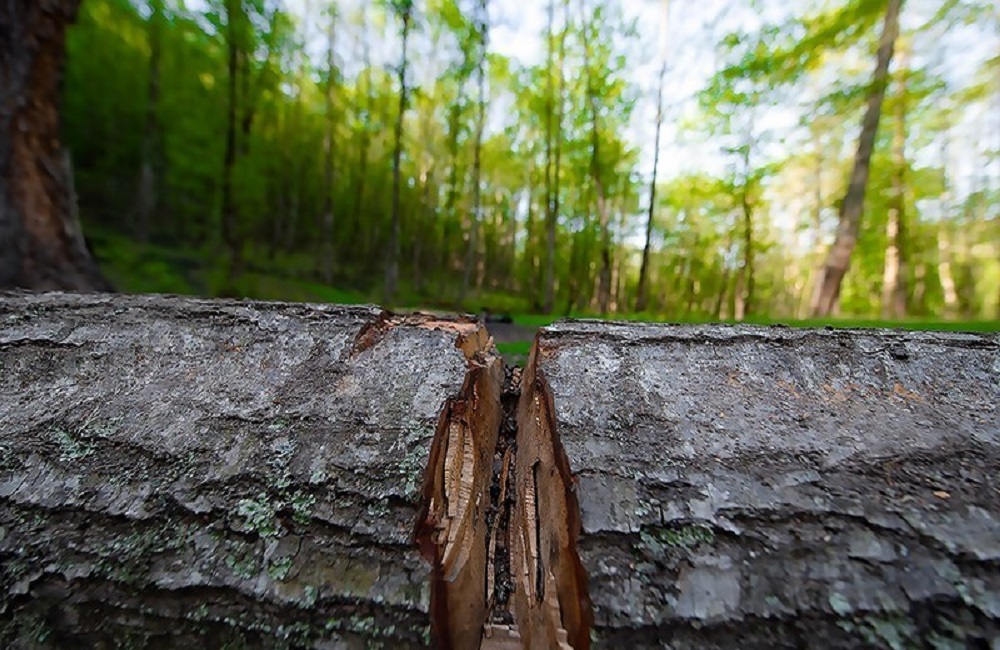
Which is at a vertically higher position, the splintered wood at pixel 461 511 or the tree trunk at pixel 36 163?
the tree trunk at pixel 36 163

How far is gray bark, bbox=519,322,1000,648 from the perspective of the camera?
2.55 feet

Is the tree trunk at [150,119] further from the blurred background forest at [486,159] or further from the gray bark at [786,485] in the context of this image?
the gray bark at [786,485]

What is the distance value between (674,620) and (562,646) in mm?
250

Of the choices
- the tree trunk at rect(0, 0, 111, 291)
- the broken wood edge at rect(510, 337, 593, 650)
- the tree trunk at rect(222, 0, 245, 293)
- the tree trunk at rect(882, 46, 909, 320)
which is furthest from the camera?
the tree trunk at rect(882, 46, 909, 320)

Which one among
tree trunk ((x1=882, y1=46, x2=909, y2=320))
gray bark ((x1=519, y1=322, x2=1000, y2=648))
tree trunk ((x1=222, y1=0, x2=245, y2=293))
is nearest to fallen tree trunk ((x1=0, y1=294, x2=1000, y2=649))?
gray bark ((x1=519, y1=322, x2=1000, y2=648))

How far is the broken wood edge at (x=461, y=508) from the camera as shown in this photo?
3.06 feet

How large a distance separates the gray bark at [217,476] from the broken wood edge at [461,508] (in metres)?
0.04

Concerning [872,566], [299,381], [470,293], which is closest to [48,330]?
[299,381]

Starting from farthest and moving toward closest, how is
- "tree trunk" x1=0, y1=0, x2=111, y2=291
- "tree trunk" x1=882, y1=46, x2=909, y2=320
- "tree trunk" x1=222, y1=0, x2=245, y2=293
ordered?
1. "tree trunk" x1=882, y1=46, x2=909, y2=320
2. "tree trunk" x1=222, y1=0, x2=245, y2=293
3. "tree trunk" x1=0, y1=0, x2=111, y2=291

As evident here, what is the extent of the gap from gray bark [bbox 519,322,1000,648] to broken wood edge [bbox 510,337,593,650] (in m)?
0.05

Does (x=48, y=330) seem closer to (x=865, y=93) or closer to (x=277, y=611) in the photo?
(x=277, y=611)

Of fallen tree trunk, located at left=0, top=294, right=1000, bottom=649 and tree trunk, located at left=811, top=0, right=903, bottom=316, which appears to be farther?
tree trunk, located at left=811, top=0, right=903, bottom=316

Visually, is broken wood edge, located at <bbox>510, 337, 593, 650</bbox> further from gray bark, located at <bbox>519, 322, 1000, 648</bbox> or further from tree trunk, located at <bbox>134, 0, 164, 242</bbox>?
tree trunk, located at <bbox>134, 0, 164, 242</bbox>

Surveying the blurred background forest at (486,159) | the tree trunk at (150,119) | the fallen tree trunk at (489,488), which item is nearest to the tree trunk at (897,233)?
the blurred background forest at (486,159)
